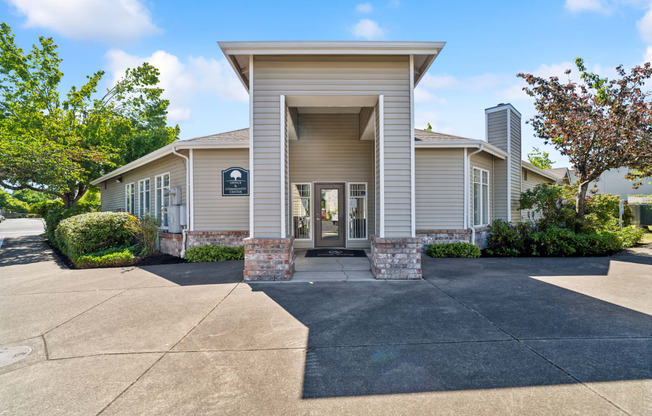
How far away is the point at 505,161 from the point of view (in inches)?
393

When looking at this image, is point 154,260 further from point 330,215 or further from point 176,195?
point 330,215

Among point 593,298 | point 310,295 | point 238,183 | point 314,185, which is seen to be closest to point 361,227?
point 314,185

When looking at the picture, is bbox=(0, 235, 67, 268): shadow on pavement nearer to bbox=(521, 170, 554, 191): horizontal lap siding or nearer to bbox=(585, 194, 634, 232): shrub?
bbox=(521, 170, 554, 191): horizontal lap siding

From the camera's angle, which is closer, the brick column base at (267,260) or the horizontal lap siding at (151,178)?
the brick column base at (267,260)

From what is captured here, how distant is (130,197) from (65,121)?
684 centimetres

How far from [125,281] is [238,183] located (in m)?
3.70

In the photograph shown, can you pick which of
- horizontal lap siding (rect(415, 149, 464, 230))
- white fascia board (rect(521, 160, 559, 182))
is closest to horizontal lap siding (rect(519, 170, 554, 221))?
white fascia board (rect(521, 160, 559, 182))

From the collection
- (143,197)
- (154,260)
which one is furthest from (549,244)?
→ (143,197)

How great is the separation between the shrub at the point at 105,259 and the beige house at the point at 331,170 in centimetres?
124

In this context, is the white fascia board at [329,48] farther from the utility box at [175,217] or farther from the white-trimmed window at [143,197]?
the white-trimmed window at [143,197]

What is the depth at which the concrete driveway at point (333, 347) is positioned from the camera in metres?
2.26

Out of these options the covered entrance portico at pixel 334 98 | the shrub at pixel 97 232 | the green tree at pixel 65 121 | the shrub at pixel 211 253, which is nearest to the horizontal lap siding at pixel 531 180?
the covered entrance portico at pixel 334 98

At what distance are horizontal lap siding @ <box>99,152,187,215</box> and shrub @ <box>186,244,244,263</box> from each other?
1.72 m

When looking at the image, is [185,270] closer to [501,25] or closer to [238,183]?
[238,183]
